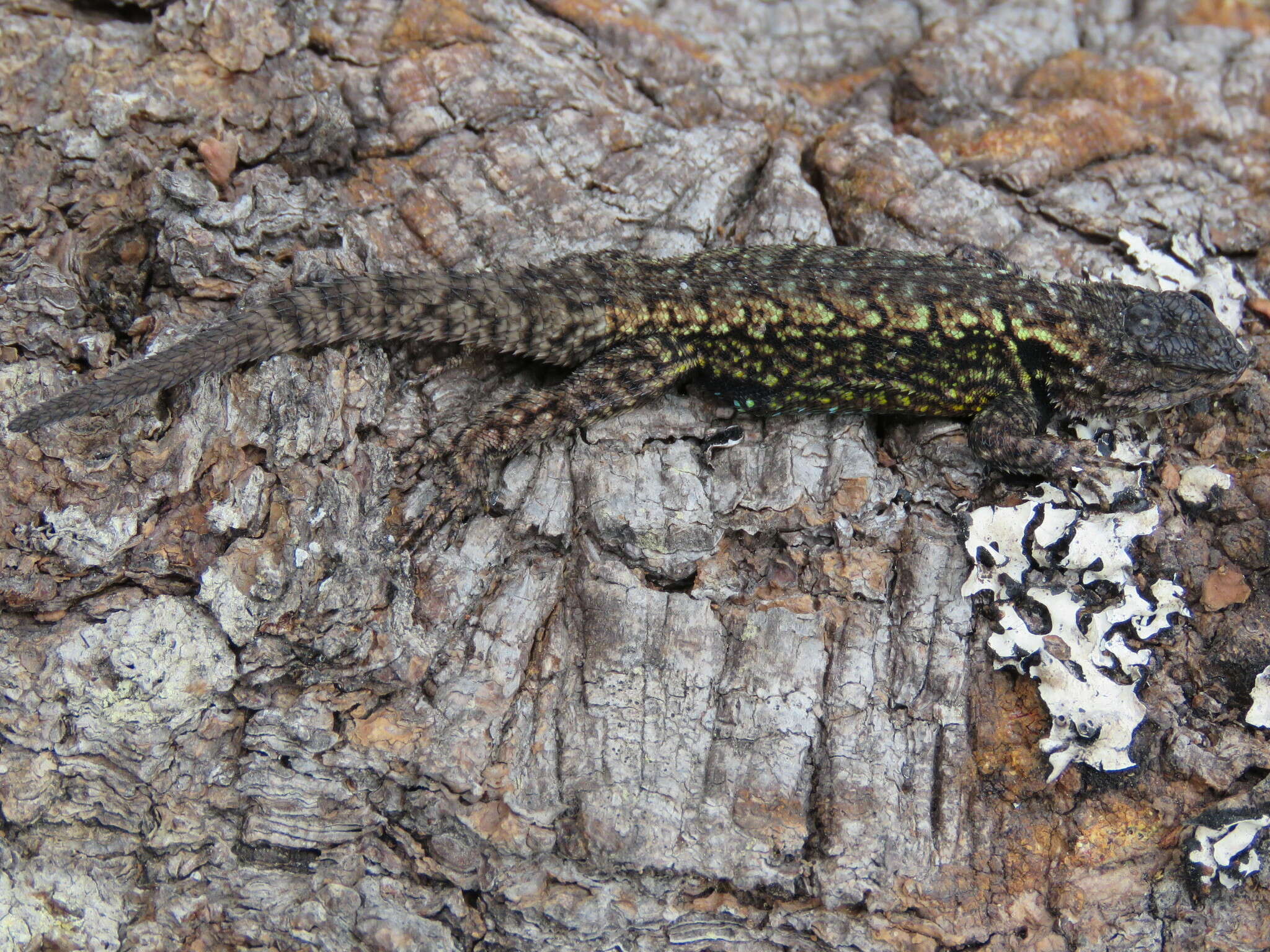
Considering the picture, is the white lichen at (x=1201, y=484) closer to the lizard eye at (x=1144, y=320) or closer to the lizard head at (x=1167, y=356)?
the lizard head at (x=1167, y=356)

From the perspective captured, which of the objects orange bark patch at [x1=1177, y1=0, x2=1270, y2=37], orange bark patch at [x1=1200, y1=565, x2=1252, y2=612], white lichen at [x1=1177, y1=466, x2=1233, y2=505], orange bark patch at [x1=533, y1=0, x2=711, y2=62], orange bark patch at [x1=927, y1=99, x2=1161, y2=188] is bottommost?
orange bark patch at [x1=1200, y1=565, x2=1252, y2=612]

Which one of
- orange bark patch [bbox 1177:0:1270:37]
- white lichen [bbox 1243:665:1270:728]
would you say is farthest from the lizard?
orange bark patch [bbox 1177:0:1270:37]

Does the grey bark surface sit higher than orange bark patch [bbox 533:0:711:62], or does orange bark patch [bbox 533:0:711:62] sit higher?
orange bark patch [bbox 533:0:711:62]

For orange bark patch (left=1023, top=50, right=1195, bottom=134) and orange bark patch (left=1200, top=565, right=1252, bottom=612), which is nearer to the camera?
orange bark patch (left=1200, top=565, right=1252, bottom=612)

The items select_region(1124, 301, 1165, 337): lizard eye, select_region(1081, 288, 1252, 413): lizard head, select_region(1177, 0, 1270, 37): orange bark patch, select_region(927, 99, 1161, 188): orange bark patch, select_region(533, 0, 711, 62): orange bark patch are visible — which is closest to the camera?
select_region(1081, 288, 1252, 413): lizard head

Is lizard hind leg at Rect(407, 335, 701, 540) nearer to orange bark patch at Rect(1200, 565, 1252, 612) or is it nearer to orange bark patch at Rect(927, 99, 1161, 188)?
orange bark patch at Rect(927, 99, 1161, 188)

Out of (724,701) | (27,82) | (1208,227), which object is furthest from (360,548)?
(1208,227)

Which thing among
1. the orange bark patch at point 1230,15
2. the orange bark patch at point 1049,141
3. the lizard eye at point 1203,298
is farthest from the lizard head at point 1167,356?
the orange bark patch at point 1230,15

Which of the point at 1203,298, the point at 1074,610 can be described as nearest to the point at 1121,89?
the point at 1203,298
